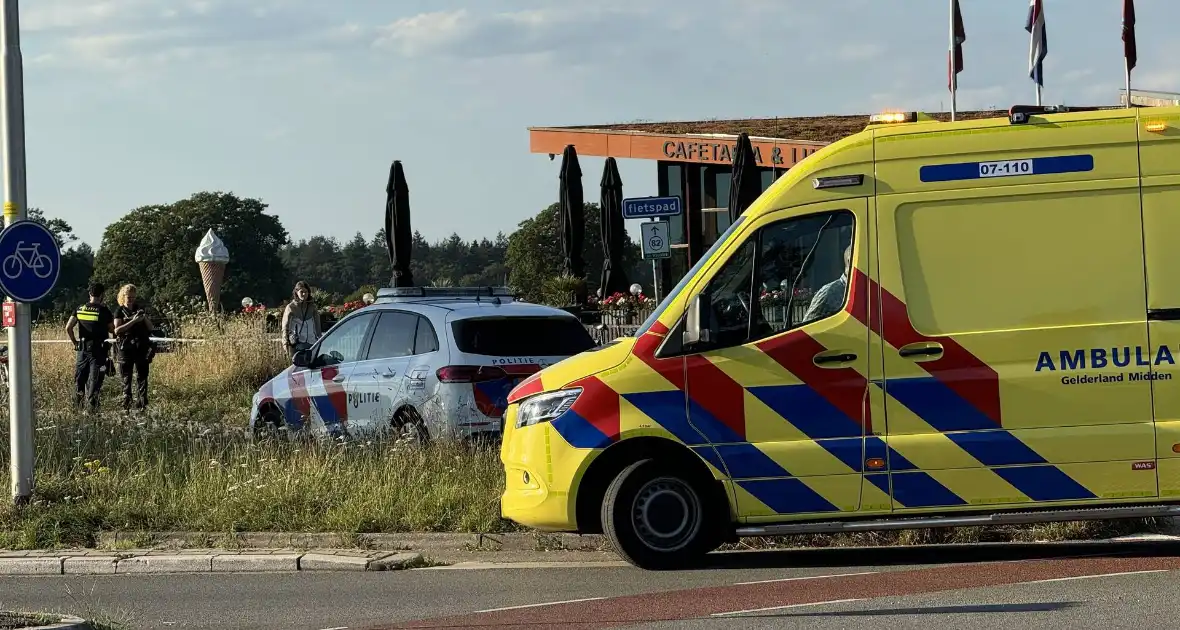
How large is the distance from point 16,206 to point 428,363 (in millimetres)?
3342

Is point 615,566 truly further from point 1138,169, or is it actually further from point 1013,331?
Answer: point 1138,169

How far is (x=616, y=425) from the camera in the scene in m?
8.26

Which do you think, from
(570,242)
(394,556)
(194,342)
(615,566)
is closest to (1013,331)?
(615,566)

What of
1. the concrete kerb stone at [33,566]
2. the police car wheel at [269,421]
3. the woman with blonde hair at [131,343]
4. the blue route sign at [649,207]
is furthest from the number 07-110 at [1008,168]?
the woman with blonde hair at [131,343]

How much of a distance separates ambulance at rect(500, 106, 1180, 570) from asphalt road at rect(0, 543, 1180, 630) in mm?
338

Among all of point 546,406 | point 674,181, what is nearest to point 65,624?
point 546,406

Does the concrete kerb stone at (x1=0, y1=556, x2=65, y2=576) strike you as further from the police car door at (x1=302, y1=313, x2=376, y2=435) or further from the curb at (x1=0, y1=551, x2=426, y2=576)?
the police car door at (x1=302, y1=313, x2=376, y2=435)

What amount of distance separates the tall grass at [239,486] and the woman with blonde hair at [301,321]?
598 cm

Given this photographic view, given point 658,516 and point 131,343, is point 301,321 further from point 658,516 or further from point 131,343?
point 658,516

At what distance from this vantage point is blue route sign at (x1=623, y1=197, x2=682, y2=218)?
18719 mm

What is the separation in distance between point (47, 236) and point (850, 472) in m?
6.33

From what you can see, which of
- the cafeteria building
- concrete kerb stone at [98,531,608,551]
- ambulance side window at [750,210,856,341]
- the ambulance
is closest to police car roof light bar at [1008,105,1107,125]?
the ambulance

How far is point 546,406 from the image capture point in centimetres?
850

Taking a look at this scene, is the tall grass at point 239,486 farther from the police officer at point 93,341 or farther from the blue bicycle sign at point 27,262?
the police officer at point 93,341
